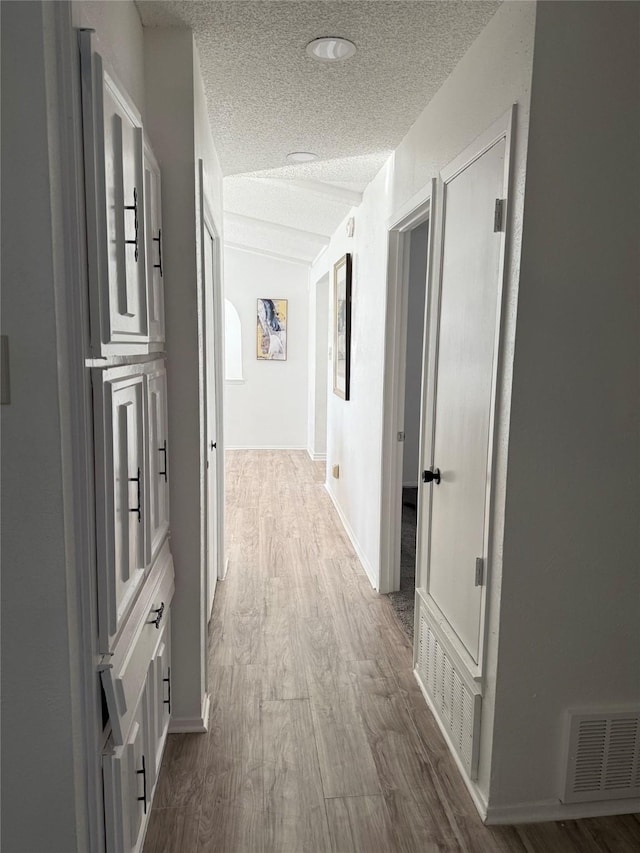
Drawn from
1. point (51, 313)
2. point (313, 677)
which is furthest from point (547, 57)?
point (313, 677)

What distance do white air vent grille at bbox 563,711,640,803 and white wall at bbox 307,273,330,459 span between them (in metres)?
5.67

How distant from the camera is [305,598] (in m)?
3.53

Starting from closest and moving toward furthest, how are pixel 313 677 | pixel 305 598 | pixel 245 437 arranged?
pixel 313 677, pixel 305 598, pixel 245 437

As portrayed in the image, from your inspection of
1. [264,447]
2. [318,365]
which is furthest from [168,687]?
[264,447]

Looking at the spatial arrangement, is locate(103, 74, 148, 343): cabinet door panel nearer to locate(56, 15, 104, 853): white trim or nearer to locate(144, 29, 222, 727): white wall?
locate(56, 15, 104, 853): white trim

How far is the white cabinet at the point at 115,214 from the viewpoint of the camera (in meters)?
1.18

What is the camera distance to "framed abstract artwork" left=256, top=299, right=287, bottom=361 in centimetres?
789

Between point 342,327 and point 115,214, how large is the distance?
363cm

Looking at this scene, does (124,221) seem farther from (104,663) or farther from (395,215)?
(395,215)

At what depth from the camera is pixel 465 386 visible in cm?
214

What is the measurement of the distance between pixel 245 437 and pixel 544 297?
21.6ft

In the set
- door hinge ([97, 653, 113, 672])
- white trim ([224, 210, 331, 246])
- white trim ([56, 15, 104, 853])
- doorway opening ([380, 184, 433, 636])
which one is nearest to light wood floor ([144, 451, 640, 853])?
doorway opening ([380, 184, 433, 636])

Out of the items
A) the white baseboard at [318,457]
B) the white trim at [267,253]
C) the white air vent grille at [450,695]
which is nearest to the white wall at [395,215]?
the white air vent grille at [450,695]

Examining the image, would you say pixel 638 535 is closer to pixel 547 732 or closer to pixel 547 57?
pixel 547 732
